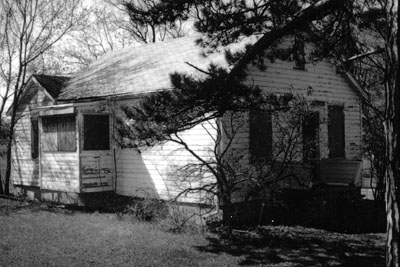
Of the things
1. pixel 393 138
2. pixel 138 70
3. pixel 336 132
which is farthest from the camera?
pixel 336 132

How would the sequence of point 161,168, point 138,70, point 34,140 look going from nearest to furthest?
point 161,168 → point 138,70 → point 34,140

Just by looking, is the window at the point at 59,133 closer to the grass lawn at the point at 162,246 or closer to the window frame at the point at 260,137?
the grass lawn at the point at 162,246

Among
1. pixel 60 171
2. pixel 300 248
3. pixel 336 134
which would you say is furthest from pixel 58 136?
pixel 336 134

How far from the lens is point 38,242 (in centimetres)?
1027

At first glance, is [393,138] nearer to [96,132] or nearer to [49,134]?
[96,132]

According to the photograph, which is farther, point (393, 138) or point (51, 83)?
point (51, 83)

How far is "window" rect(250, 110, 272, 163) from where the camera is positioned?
1319 cm

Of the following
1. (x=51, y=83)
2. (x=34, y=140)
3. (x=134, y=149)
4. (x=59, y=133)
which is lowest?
(x=134, y=149)

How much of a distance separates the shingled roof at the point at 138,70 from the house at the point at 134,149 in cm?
6

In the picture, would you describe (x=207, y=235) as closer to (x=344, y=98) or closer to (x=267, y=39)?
(x=267, y=39)

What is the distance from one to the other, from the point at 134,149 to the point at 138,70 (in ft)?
11.1

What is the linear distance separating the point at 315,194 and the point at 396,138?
7460 mm

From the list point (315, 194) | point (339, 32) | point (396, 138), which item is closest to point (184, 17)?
point (339, 32)

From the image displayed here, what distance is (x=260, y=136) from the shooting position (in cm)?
1335
